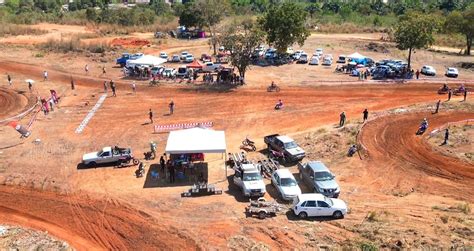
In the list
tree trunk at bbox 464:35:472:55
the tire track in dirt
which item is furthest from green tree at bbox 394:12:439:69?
the tire track in dirt

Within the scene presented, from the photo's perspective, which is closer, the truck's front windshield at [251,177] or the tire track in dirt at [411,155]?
the truck's front windshield at [251,177]

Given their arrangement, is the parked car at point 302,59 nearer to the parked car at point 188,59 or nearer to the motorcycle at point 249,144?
the parked car at point 188,59

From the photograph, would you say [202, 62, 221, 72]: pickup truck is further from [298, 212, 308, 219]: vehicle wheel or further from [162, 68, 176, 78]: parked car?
[298, 212, 308, 219]: vehicle wheel

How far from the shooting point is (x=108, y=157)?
3069 cm

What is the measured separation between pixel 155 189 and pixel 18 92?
1179 inches

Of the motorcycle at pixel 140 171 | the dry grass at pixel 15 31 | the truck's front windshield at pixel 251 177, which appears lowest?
the motorcycle at pixel 140 171

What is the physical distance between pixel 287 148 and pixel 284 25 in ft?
114

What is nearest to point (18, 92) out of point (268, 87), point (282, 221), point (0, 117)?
point (0, 117)

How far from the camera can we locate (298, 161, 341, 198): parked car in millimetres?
24938

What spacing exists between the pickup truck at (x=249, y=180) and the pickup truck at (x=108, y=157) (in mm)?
8315

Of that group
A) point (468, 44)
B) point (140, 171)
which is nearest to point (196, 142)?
point (140, 171)

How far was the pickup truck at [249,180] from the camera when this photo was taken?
2523 centimetres

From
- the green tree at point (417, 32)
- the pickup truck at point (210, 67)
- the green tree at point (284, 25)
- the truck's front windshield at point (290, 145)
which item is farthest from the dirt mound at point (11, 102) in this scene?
the green tree at point (417, 32)

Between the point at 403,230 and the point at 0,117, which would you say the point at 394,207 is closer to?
the point at 403,230
